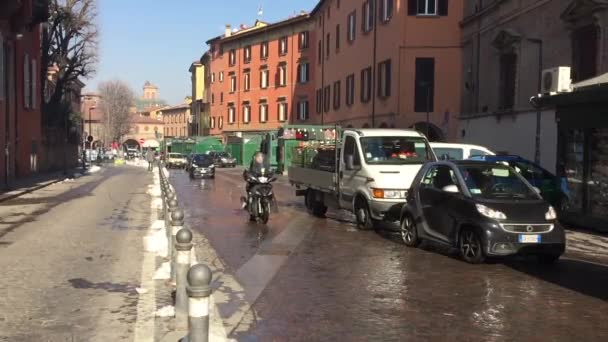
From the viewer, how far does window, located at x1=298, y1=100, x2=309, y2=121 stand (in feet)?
186

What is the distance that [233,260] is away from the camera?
32.1ft

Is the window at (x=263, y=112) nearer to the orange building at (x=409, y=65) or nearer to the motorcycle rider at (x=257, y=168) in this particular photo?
the orange building at (x=409, y=65)

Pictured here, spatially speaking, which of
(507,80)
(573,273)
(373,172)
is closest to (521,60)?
(507,80)

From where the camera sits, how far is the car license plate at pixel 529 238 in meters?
9.00

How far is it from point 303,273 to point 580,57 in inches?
488

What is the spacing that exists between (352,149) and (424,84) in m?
16.2

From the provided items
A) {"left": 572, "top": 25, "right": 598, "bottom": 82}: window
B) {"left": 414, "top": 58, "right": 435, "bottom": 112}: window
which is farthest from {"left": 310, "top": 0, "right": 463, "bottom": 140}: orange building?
{"left": 572, "top": 25, "right": 598, "bottom": 82}: window

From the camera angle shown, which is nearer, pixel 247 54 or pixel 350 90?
pixel 350 90

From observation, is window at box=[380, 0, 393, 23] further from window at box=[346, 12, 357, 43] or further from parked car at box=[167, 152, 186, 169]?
parked car at box=[167, 152, 186, 169]

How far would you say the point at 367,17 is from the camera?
34.7 meters

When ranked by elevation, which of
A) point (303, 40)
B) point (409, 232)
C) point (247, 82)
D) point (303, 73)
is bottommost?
point (409, 232)

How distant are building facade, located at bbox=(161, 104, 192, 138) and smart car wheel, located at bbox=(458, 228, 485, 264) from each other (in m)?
113

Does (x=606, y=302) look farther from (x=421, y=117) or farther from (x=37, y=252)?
(x=421, y=117)

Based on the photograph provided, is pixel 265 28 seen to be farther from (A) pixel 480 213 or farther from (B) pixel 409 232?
(A) pixel 480 213
